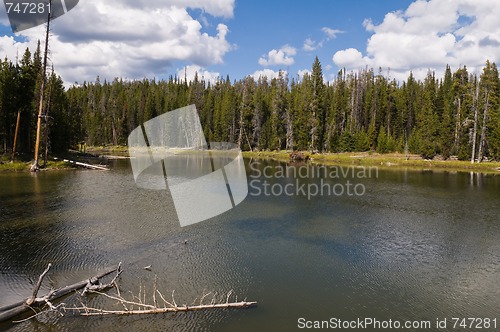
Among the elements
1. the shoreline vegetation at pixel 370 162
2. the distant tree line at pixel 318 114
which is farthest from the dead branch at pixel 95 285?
the distant tree line at pixel 318 114

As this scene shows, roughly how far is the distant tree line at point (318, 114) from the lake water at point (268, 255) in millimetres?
36805

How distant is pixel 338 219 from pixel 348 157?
5956 cm

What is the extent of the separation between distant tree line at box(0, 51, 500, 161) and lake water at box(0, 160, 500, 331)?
36.8m

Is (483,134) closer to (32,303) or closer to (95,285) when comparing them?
(95,285)

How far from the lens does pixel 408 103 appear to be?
4365 inches

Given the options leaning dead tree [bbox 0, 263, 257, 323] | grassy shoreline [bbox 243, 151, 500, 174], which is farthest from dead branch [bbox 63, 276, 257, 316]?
grassy shoreline [bbox 243, 151, 500, 174]

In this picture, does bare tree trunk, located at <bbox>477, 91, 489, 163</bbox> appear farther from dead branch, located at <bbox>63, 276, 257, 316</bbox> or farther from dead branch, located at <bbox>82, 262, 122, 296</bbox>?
dead branch, located at <bbox>82, 262, 122, 296</bbox>

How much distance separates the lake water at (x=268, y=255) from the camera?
13852mm

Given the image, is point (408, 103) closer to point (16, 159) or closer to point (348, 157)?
point (348, 157)

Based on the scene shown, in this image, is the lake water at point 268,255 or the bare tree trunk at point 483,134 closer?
the lake water at point 268,255

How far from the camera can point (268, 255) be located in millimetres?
19812

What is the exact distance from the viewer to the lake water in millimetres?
13852

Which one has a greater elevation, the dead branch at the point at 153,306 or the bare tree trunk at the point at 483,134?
the bare tree trunk at the point at 483,134

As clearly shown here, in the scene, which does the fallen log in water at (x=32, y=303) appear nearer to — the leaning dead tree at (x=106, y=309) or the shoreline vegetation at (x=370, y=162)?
the leaning dead tree at (x=106, y=309)
